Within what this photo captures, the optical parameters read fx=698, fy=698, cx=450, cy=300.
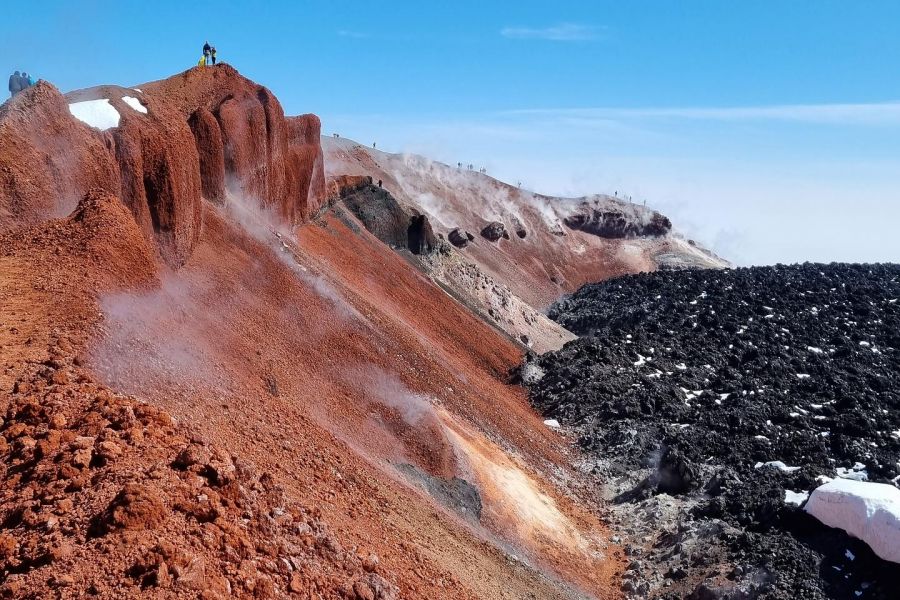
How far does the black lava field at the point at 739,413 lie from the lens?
1596 cm

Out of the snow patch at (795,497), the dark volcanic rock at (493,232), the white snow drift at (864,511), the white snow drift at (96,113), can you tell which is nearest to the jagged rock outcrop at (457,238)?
the dark volcanic rock at (493,232)

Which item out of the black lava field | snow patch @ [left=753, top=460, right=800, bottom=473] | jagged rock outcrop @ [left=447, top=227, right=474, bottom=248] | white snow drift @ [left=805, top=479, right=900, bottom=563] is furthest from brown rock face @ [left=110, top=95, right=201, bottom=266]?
jagged rock outcrop @ [left=447, top=227, right=474, bottom=248]

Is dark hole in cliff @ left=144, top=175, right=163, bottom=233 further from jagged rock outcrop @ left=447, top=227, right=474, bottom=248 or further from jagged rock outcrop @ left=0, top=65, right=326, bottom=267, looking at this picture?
jagged rock outcrop @ left=447, top=227, right=474, bottom=248

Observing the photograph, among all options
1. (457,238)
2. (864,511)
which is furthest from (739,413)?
(457,238)

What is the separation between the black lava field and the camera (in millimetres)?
15961

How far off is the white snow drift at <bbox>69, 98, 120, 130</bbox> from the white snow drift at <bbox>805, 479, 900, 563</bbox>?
18.7 meters

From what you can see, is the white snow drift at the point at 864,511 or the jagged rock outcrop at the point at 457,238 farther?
the jagged rock outcrop at the point at 457,238

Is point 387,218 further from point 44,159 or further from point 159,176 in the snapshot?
point 44,159

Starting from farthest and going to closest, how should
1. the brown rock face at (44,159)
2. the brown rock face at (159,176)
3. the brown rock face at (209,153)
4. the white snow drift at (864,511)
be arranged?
the brown rock face at (209,153)
the brown rock face at (159,176)
the white snow drift at (864,511)
the brown rock face at (44,159)

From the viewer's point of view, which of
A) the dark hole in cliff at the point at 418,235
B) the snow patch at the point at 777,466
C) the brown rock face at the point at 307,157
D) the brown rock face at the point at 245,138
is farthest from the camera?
the dark hole in cliff at the point at 418,235

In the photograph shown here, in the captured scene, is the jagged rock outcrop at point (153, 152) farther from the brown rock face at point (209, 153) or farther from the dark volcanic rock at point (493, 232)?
the dark volcanic rock at point (493, 232)

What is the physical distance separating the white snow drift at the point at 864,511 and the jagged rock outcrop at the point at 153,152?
16547mm

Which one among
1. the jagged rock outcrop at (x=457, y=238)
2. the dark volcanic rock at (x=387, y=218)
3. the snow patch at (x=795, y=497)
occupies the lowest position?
the snow patch at (x=795, y=497)

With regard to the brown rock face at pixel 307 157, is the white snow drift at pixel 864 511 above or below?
below
